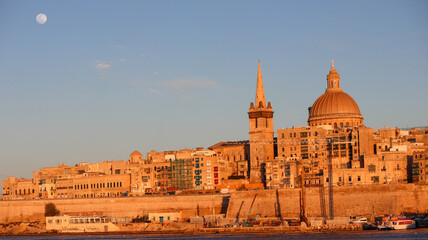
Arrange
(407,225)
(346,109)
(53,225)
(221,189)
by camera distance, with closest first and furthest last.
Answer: (407,225)
(53,225)
(221,189)
(346,109)

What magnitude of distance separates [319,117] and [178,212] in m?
31.9

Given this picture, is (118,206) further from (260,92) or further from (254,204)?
(260,92)

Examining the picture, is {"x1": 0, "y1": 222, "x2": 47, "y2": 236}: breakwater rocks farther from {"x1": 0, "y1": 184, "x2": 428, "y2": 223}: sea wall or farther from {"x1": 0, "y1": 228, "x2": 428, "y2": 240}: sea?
{"x1": 0, "y1": 184, "x2": 428, "y2": 223}: sea wall

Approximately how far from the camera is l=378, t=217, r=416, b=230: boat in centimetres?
7525

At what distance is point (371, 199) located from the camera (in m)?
83.7

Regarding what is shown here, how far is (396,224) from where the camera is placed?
2968 inches

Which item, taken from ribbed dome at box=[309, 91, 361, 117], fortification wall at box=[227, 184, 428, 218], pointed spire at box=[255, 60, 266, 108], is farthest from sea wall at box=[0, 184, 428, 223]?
ribbed dome at box=[309, 91, 361, 117]

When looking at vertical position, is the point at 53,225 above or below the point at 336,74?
below

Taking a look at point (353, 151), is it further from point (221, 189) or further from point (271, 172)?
point (221, 189)

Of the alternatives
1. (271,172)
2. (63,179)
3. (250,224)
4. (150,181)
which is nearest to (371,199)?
(250,224)

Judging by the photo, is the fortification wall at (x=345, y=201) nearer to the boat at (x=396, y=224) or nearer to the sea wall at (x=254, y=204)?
the sea wall at (x=254, y=204)

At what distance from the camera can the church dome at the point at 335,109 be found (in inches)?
4459

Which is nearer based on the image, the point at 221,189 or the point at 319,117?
the point at 221,189

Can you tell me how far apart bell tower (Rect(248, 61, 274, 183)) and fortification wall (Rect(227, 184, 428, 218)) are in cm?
1560
